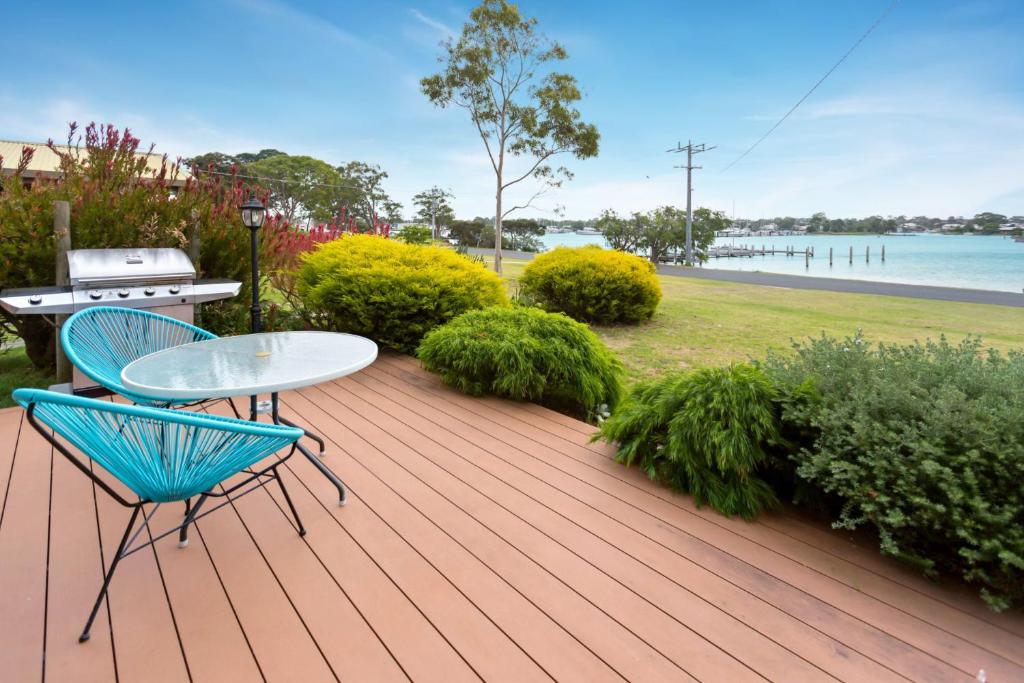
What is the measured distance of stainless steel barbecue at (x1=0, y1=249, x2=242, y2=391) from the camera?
2.93 metres

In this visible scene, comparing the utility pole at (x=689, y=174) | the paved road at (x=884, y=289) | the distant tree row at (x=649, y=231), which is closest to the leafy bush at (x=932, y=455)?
the paved road at (x=884, y=289)

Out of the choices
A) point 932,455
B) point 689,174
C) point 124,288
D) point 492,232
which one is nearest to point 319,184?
point 492,232

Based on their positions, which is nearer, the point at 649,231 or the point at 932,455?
the point at 932,455

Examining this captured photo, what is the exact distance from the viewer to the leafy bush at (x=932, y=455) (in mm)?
1415

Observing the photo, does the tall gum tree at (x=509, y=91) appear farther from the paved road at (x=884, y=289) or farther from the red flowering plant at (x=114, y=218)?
the red flowering plant at (x=114, y=218)

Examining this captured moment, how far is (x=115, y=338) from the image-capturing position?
236 cm

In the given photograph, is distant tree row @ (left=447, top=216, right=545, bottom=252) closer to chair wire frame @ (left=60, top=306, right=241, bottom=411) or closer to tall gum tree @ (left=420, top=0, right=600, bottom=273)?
tall gum tree @ (left=420, top=0, right=600, bottom=273)

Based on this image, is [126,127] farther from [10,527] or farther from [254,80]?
[254,80]

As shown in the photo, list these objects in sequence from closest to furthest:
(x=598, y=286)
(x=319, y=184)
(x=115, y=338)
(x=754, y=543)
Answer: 1. (x=754, y=543)
2. (x=115, y=338)
3. (x=598, y=286)
4. (x=319, y=184)

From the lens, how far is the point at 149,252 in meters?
3.39

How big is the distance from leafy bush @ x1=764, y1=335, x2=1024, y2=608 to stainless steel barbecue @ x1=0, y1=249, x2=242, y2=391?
371 cm

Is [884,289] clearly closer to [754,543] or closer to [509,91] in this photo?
[509,91]

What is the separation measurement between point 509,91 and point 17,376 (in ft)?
39.1

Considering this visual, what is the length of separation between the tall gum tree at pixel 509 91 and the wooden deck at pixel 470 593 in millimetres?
10547
